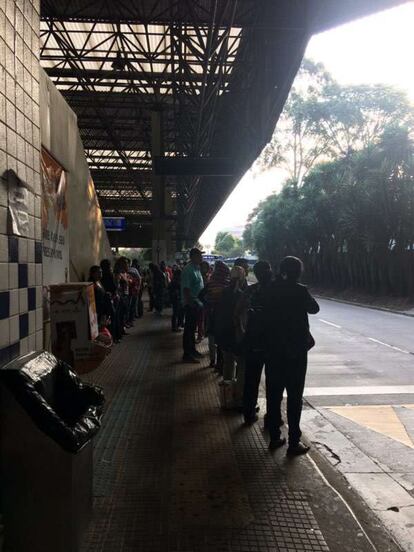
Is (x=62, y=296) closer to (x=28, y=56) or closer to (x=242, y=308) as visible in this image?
(x=242, y=308)

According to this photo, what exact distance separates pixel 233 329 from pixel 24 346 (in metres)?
3.37

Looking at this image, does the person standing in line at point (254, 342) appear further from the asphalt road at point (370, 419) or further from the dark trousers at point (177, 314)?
the dark trousers at point (177, 314)

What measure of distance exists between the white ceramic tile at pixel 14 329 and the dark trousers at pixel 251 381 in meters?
3.00

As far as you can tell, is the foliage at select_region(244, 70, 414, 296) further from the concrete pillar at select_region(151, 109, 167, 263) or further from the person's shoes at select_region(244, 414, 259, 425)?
the person's shoes at select_region(244, 414, 259, 425)

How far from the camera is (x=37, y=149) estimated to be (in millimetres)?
3773

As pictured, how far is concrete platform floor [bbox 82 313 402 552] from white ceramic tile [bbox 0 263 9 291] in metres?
1.66

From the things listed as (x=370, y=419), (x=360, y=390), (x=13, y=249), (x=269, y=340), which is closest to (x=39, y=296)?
(x=13, y=249)

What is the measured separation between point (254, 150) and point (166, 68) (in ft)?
22.6

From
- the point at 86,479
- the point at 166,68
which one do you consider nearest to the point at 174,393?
the point at 86,479

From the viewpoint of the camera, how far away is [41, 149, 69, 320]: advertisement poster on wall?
593cm

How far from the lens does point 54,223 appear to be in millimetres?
6422

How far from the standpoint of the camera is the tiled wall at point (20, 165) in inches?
120

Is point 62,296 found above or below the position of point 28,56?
below

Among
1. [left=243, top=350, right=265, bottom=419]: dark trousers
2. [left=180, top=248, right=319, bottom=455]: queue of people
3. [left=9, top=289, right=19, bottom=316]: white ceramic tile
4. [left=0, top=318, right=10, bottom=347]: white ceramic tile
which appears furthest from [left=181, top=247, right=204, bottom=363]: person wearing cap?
[left=0, top=318, right=10, bottom=347]: white ceramic tile
